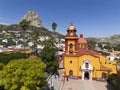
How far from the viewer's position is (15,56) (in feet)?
205

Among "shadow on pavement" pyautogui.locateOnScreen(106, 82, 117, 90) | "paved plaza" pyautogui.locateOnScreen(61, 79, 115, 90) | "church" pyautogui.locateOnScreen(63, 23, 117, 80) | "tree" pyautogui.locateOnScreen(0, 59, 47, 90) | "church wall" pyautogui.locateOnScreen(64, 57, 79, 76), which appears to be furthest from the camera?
Result: "church wall" pyautogui.locateOnScreen(64, 57, 79, 76)

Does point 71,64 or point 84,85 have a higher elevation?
point 71,64

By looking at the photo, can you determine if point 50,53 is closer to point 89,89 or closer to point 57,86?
point 57,86

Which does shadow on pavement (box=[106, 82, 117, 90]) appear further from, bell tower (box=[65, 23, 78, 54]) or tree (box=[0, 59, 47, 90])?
tree (box=[0, 59, 47, 90])

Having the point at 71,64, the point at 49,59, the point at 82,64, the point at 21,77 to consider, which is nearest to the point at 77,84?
the point at 82,64

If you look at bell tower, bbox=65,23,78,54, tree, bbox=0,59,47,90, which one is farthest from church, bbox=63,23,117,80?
tree, bbox=0,59,47,90

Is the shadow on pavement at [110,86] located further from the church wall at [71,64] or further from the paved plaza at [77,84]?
the church wall at [71,64]

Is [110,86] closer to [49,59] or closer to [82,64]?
[82,64]

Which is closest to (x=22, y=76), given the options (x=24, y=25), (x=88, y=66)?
(x=88, y=66)

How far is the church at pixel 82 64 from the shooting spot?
50.6m

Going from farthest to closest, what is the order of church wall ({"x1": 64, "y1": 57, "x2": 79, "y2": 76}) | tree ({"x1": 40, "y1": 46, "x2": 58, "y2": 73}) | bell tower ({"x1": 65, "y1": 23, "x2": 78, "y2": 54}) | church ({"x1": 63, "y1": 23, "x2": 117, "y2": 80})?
bell tower ({"x1": 65, "y1": 23, "x2": 78, "y2": 54}) < church wall ({"x1": 64, "y1": 57, "x2": 79, "y2": 76}) < church ({"x1": 63, "y1": 23, "x2": 117, "y2": 80}) < tree ({"x1": 40, "y1": 46, "x2": 58, "y2": 73})

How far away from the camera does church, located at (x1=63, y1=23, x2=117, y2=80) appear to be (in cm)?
5060

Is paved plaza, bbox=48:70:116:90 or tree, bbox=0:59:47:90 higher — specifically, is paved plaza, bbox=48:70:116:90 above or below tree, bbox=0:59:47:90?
below

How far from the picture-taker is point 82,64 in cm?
5116
